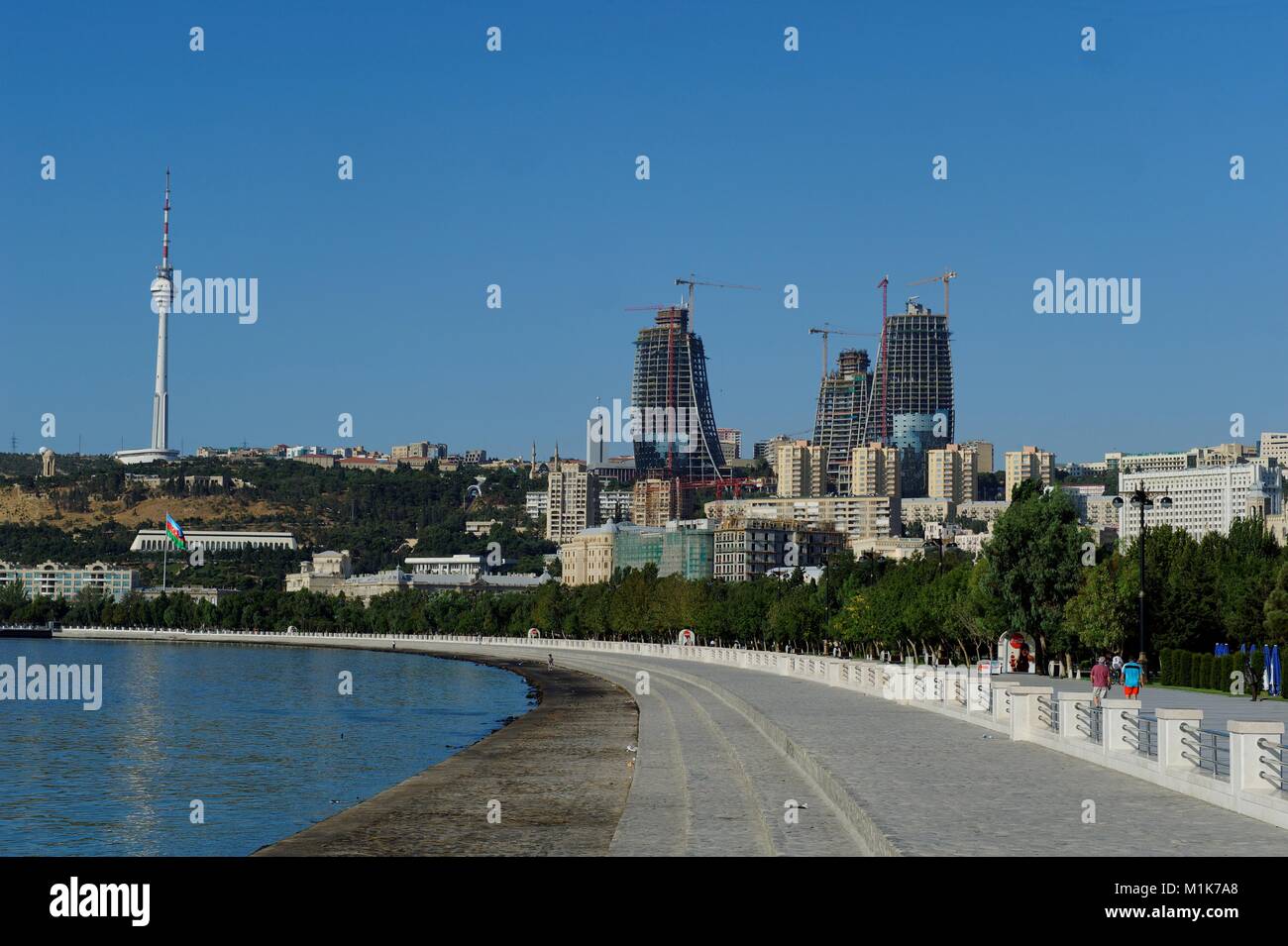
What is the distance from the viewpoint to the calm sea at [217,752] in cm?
2848

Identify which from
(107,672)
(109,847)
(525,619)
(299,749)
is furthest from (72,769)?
(525,619)

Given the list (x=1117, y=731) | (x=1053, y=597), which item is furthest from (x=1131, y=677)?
(x=1053, y=597)

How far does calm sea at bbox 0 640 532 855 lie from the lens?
28.5 metres

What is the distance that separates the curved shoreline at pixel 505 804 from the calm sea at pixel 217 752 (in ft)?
6.86

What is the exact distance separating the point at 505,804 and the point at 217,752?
69.1 feet

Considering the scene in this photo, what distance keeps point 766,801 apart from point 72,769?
23869 mm

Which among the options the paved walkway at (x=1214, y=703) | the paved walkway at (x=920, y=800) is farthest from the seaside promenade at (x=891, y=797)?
the paved walkway at (x=1214, y=703)

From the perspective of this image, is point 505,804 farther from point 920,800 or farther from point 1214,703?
point 1214,703

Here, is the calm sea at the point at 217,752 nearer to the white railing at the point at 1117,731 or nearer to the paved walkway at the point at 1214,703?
the white railing at the point at 1117,731

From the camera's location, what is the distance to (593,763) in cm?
3216

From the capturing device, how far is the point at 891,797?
18797mm

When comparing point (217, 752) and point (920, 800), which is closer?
point (920, 800)
